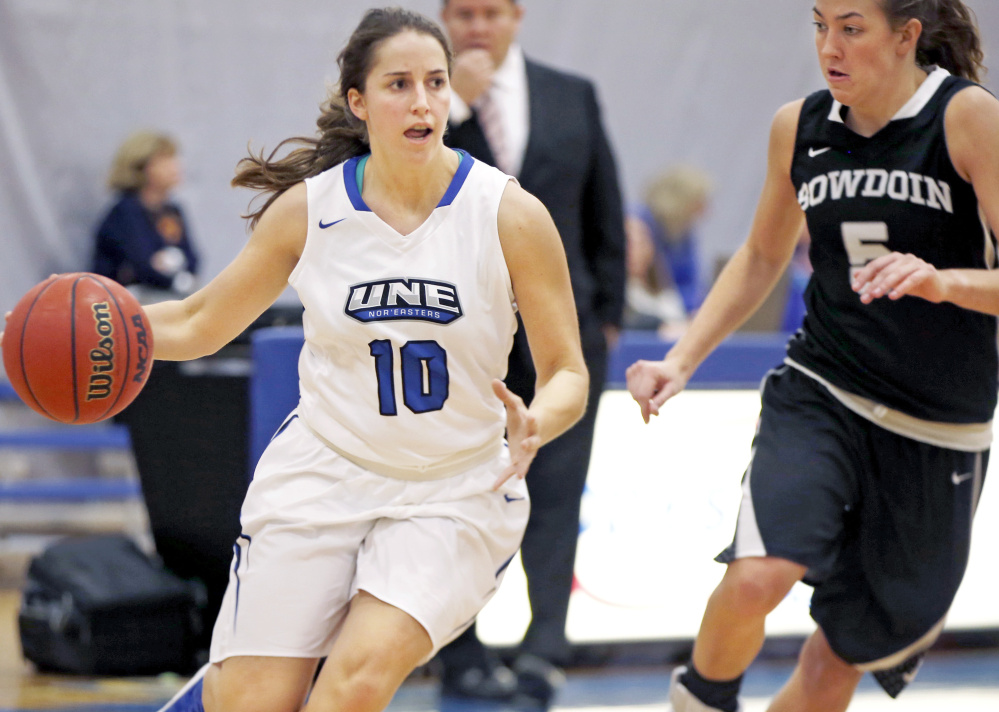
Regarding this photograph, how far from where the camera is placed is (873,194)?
269 centimetres

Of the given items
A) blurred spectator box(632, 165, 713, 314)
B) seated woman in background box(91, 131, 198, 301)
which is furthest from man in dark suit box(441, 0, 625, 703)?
blurred spectator box(632, 165, 713, 314)

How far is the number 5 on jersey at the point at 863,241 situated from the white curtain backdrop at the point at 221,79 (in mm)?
4653

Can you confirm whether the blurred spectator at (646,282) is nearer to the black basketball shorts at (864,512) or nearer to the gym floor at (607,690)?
the gym floor at (607,690)

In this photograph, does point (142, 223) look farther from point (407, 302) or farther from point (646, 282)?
point (407, 302)

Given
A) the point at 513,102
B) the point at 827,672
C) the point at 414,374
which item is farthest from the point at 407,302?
the point at 513,102

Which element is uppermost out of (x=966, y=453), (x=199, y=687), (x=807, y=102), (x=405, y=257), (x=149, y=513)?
(x=807, y=102)

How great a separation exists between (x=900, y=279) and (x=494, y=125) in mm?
1896

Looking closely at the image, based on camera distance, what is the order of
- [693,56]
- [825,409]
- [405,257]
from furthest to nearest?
[693,56]
[825,409]
[405,257]

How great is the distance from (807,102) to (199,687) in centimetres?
202

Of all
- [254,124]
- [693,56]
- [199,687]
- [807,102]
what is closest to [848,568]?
[807,102]

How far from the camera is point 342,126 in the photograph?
2957 mm

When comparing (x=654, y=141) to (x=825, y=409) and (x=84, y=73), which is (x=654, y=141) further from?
(x=825, y=409)

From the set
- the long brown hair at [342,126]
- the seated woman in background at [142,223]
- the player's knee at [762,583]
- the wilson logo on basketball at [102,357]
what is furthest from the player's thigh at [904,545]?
the seated woman in background at [142,223]

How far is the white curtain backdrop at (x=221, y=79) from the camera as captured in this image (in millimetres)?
6531
